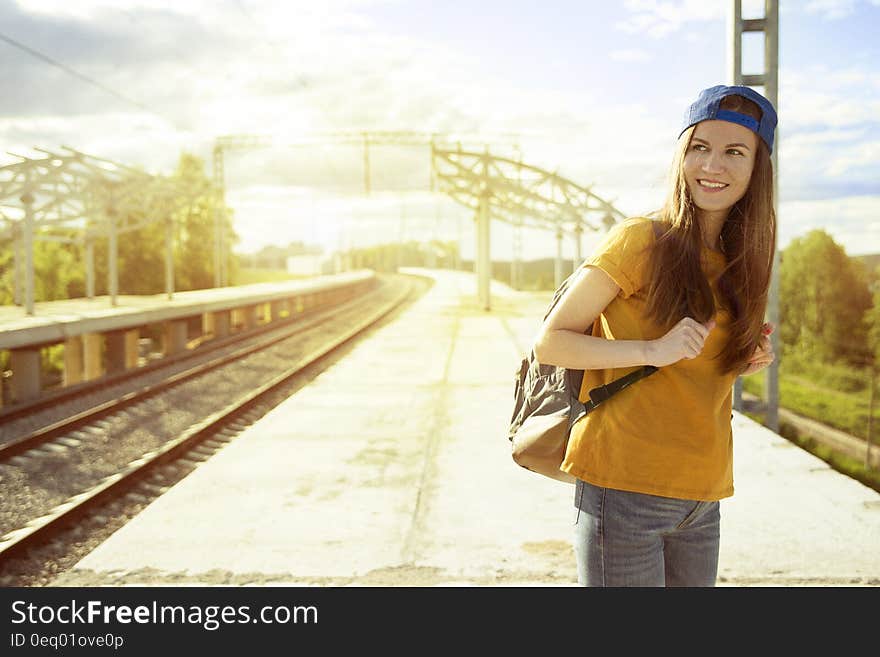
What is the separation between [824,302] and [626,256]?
67.1 meters

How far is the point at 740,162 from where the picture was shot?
1869mm

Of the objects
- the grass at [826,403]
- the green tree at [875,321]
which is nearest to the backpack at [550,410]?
the grass at [826,403]

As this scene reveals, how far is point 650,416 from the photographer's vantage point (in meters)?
1.84

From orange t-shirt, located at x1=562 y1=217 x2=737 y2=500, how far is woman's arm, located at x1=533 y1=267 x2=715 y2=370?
46 millimetres

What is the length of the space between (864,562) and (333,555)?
2.59 meters

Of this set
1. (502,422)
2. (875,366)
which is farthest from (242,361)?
(875,366)

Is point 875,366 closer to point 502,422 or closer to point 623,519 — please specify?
point 502,422

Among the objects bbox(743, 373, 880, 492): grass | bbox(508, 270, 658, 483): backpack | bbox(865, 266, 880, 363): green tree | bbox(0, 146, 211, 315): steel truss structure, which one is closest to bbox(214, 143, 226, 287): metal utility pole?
bbox(0, 146, 211, 315): steel truss structure

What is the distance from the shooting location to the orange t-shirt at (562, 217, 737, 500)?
183cm

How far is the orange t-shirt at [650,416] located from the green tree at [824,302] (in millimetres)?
63655

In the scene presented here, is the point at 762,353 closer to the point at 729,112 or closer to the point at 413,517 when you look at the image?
the point at 729,112

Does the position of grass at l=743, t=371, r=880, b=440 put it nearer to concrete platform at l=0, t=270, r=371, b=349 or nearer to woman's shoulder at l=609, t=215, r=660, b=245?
concrete platform at l=0, t=270, r=371, b=349

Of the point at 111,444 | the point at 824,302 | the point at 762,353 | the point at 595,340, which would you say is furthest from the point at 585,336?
the point at 824,302
